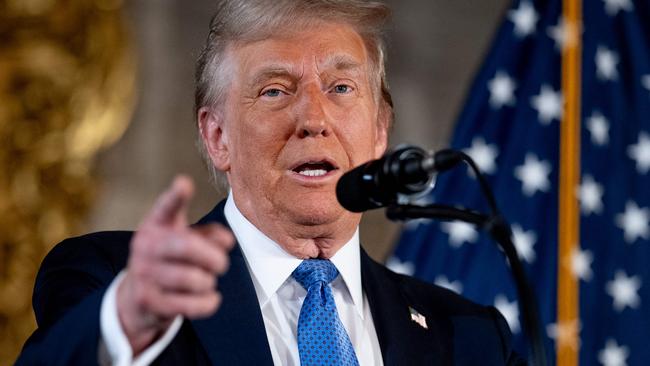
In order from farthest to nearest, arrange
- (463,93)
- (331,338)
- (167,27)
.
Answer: (463,93)
(167,27)
(331,338)

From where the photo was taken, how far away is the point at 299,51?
7.37 ft

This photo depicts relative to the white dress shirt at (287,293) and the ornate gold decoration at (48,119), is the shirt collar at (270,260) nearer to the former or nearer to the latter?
the white dress shirt at (287,293)

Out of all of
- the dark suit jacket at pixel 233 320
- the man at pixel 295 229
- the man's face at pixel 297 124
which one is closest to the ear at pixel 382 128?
the man at pixel 295 229

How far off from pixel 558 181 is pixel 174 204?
255cm

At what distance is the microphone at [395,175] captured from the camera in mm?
1434

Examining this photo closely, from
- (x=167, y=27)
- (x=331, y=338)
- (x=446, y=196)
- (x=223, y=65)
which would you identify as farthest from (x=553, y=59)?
(x=331, y=338)

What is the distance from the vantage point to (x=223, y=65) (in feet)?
7.69

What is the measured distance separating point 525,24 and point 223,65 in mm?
1675

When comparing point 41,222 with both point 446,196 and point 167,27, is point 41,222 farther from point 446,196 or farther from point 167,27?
point 446,196

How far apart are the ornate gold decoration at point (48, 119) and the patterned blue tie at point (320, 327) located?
136cm

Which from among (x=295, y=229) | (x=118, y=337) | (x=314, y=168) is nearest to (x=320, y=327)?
(x=295, y=229)

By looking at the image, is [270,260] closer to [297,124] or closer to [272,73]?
[297,124]

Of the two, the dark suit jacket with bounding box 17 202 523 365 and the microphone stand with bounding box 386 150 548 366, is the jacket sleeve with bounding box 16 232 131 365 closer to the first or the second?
the dark suit jacket with bounding box 17 202 523 365

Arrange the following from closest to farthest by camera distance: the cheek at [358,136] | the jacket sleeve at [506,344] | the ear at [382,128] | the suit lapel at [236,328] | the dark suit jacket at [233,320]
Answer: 1. the dark suit jacket at [233,320]
2. the suit lapel at [236,328]
3. the cheek at [358,136]
4. the jacket sleeve at [506,344]
5. the ear at [382,128]
